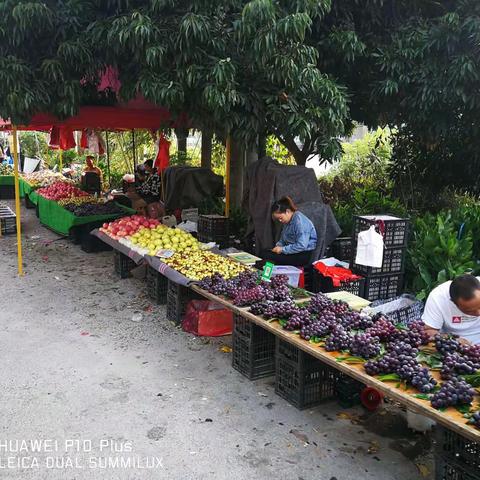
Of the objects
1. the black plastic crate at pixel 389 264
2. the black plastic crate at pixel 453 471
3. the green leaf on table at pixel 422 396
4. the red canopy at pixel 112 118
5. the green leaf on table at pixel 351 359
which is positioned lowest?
the black plastic crate at pixel 453 471

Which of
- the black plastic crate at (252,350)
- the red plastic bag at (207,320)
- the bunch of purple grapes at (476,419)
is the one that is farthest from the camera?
the red plastic bag at (207,320)

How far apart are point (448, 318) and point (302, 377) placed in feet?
4.21

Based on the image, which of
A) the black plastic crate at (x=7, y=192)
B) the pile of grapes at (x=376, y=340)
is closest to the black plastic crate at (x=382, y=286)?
the pile of grapes at (x=376, y=340)

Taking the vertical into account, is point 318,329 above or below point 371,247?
below

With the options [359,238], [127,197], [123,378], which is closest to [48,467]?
[123,378]

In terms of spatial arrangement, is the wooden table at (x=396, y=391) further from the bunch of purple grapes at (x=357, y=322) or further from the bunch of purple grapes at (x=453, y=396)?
the bunch of purple grapes at (x=357, y=322)

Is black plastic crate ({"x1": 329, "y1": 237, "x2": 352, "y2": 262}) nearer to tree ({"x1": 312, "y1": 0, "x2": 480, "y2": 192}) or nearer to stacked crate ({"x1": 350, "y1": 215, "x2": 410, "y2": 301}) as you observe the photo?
stacked crate ({"x1": 350, "y1": 215, "x2": 410, "y2": 301})

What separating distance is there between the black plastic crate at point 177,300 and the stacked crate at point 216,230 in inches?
68.5

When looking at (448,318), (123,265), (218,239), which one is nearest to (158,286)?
(218,239)

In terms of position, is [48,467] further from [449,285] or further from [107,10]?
[107,10]

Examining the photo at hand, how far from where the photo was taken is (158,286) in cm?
723

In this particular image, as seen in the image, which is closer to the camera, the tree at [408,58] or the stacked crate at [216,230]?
the tree at [408,58]

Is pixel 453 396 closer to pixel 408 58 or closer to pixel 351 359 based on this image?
pixel 351 359

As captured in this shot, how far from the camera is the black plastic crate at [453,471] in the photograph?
3.09 meters
